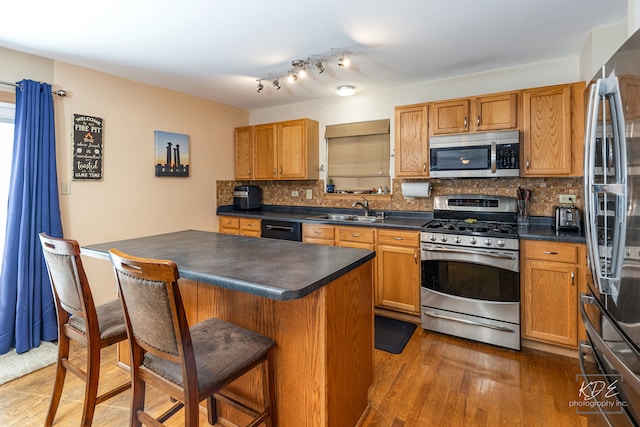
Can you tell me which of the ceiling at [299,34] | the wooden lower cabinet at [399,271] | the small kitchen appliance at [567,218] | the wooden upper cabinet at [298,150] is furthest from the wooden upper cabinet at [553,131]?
the wooden upper cabinet at [298,150]

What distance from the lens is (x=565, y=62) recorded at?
294 centimetres

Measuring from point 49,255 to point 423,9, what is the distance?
2.57 m

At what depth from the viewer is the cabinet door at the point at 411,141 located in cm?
325

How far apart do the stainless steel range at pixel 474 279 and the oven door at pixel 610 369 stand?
1.19m

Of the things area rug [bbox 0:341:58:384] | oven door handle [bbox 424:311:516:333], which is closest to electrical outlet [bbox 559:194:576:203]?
oven door handle [bbox 424:311:516:333]

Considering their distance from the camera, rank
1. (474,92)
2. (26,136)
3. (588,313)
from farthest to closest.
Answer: (474,92)
(26,136)
(588,313)

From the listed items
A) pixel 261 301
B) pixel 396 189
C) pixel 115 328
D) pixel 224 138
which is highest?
pixel 224 138

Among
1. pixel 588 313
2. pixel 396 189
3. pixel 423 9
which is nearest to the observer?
pixel 588 313

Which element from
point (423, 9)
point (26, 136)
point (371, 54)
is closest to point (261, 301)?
point (423, 9)

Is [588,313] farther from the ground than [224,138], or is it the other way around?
[224,138]

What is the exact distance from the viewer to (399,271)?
10.3ft

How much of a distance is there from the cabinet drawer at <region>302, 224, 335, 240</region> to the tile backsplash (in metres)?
0.69

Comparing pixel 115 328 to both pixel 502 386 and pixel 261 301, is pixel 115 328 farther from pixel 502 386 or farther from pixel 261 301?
pixel 502 386

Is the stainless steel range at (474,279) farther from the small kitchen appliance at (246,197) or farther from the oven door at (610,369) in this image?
the small kitchen appliance at (246,197)
